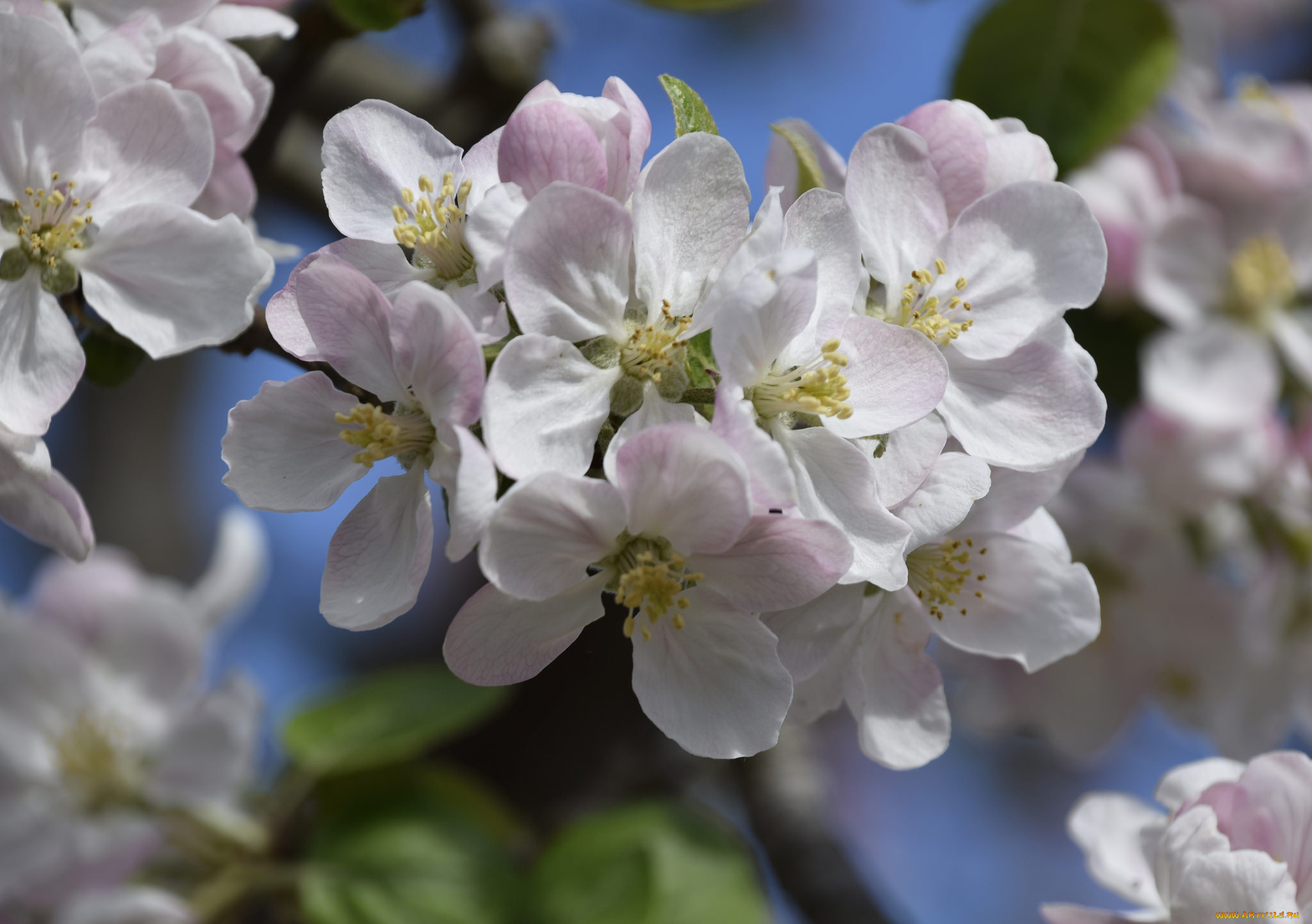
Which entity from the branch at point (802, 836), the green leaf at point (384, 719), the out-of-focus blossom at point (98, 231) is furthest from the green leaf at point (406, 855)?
the out-of-focus blossom at point (98, 231)

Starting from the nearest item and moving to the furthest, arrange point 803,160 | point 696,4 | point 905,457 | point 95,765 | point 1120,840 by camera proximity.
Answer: point 905,457, point 803,160, point 1120,840, point 696,4, point 95,765

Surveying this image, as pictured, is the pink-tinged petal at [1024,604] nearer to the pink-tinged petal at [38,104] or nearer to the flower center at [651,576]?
the flower center at [651,576]

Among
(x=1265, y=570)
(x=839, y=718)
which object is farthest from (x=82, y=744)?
(x=839, y=718)

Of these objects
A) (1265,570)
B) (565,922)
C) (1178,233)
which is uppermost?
(1178,233)

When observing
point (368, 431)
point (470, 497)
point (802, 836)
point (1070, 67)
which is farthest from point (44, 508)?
point (1070, 67)

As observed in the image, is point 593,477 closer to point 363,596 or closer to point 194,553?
point 363,596

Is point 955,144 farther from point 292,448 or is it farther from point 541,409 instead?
point 292,448
